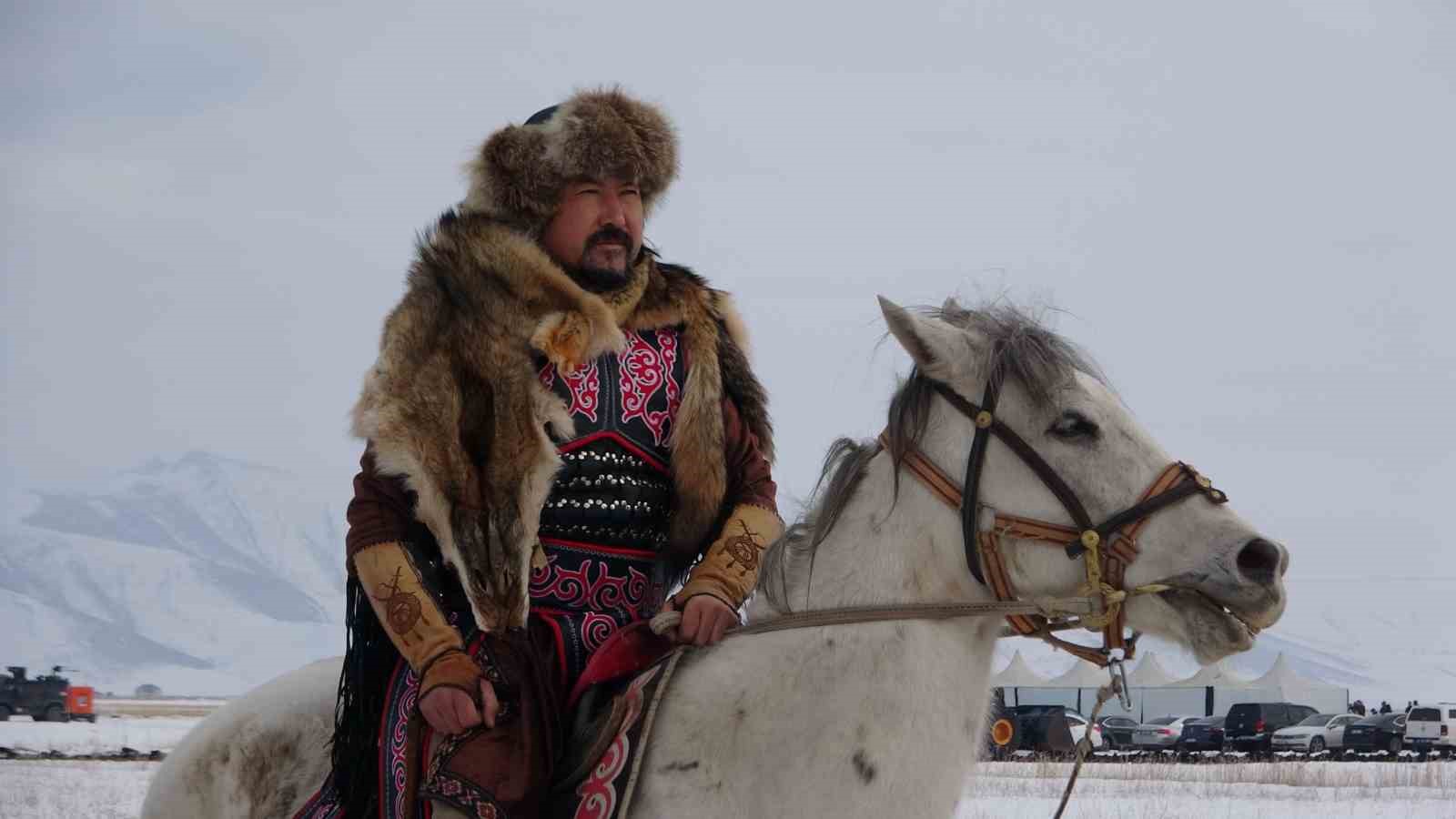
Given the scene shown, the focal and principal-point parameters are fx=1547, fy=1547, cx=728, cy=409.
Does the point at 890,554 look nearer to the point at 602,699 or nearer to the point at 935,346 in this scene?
the point at 935,346

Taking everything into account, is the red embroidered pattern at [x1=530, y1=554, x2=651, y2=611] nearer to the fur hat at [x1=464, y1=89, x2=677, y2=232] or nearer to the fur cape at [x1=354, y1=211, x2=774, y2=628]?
the fur cape at [x1=354, y1=211, x2=774, y2=628]

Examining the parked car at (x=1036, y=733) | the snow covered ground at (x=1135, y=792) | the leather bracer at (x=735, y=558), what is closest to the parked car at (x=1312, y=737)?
the parked car at (x=1036, y=733)

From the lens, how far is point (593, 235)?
172 inches

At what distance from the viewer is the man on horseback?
3.83 m

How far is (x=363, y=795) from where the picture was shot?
13.5 ft

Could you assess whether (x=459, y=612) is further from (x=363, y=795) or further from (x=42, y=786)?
(x=42, y=786)

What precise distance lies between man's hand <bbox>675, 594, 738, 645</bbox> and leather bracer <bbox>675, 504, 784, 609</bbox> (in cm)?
5

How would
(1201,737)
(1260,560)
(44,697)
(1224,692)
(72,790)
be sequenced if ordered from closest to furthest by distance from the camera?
(1260,560)
(72,790)
(1201,737)
(44,697)
(1224,692)

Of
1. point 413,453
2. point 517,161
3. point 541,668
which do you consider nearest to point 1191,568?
point 541,668

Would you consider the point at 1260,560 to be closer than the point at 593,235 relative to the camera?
Yes

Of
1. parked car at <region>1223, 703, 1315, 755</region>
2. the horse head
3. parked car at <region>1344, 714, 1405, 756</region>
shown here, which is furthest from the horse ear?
parked car at <region>1223, 703, 1315, 755</region>

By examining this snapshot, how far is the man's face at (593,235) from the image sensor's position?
14.3ft

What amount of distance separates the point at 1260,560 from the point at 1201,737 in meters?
34.6

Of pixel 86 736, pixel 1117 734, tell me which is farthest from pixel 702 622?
pixel 1117 734
